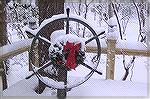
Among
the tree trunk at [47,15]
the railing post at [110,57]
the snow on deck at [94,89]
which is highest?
the tree trunk at [47,15]

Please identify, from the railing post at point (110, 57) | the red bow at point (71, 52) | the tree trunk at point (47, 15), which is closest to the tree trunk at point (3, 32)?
the tree trunk at point (47, 15)

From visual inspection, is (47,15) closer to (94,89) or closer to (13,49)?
(13,49)

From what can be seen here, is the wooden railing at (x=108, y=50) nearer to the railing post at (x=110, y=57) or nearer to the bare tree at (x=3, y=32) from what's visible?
the railing post at (x=110, y=57)

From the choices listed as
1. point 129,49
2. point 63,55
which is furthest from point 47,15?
point 129,49

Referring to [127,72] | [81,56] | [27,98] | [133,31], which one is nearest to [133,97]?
[81,56]

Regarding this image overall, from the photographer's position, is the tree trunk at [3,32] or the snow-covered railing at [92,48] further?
the tree trunk at [3,32]

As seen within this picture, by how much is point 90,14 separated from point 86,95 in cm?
134

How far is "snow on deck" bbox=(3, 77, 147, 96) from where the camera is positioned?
2.22m

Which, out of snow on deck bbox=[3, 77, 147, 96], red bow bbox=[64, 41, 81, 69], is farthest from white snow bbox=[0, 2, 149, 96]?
red bow bbox=[64, 41, 81, 69]

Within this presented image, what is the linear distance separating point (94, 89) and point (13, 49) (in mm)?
739

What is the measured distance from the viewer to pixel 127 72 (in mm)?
3508

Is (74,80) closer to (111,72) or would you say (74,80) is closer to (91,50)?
(91,50)

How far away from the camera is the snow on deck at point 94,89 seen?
2.22m

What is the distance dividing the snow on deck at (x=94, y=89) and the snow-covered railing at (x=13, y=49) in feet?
0.80
